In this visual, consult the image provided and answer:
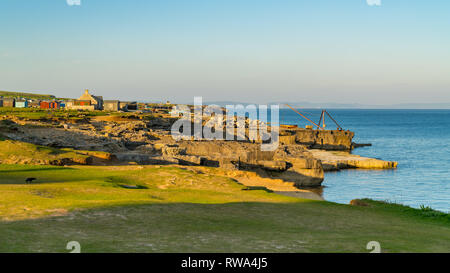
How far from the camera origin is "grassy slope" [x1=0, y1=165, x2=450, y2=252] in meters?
9.82

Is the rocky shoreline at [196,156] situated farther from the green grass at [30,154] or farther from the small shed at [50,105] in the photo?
the small shed at [50,105]

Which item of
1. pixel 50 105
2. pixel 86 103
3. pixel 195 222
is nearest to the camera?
pixel 195 222

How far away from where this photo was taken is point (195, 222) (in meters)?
13.0

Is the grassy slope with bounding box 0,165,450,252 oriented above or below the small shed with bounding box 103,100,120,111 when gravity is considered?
below

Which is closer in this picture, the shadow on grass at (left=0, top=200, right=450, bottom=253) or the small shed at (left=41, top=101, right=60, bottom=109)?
the shadow on grass at (left=0, top=200, right=450, bottom=253)

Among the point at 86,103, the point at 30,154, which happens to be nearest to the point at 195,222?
the point at 30,154

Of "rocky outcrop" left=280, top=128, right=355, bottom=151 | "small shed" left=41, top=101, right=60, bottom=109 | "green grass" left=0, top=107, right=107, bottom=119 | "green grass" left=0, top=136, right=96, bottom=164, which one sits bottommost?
"rocky outcrop" left=280, top=128, right=355, bottom=151

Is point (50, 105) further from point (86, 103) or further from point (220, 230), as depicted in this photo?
point (220, 230)

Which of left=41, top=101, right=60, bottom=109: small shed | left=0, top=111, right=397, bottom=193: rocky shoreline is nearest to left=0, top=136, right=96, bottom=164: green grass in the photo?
left=0, top=111, right=397, bottom=193: rocky shoreline

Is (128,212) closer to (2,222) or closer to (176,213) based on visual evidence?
(176,213)

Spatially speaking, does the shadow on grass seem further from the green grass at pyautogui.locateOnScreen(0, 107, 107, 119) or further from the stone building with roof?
the stone building with roof

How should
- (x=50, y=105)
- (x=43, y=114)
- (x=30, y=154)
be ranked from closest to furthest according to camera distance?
(x=30, y=154) → (x=43, y=114) → (x=50, y=105)
